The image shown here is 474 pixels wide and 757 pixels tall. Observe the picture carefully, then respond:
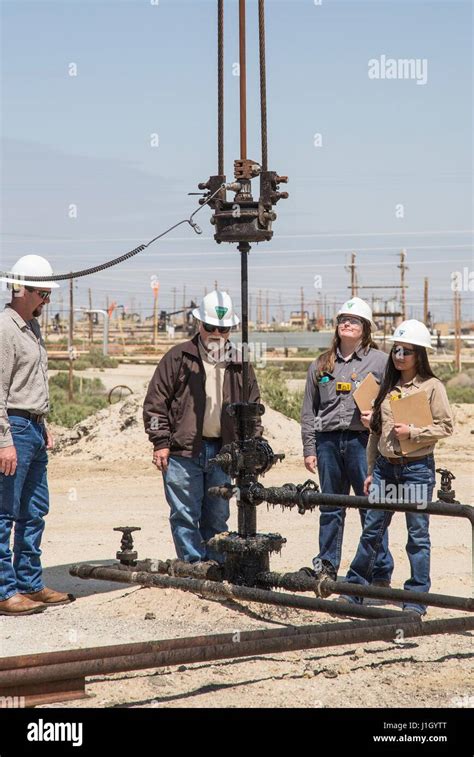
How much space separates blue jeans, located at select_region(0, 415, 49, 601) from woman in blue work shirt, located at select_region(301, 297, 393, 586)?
1677 mm

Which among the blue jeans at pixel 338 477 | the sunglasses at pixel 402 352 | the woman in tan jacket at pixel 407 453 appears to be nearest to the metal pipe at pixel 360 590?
the woman in tan jacket at pixel 407 453

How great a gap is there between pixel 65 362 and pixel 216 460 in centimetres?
3880

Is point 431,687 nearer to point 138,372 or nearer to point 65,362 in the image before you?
point 138,372

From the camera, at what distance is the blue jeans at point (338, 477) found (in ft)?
24.2

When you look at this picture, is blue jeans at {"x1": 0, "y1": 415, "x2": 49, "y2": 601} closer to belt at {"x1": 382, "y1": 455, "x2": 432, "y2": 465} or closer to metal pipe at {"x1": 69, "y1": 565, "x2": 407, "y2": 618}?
metal pipe at {"x1": 69, "y1": 565, "x2": 407, "y2": 618}

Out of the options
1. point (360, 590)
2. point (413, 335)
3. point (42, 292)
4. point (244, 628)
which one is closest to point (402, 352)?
point (413, 335)

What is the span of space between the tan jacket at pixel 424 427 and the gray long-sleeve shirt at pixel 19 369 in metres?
1.98

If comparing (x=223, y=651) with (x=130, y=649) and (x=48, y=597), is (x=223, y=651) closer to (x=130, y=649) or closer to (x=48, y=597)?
(x=130, y=649)

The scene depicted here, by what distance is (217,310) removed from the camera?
7.08 metres

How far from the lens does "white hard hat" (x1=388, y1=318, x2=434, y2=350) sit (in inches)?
273

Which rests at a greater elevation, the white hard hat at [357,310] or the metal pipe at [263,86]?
the metal pipe at [263,86]

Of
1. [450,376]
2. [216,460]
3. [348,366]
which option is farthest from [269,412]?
[450,376]

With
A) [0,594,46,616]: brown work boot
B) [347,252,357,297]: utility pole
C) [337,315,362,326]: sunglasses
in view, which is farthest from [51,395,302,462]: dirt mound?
[347,252,357,297]: utility pole

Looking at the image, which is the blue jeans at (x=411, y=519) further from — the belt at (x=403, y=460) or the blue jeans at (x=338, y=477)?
the blue jeans at (x=338, y=477)
